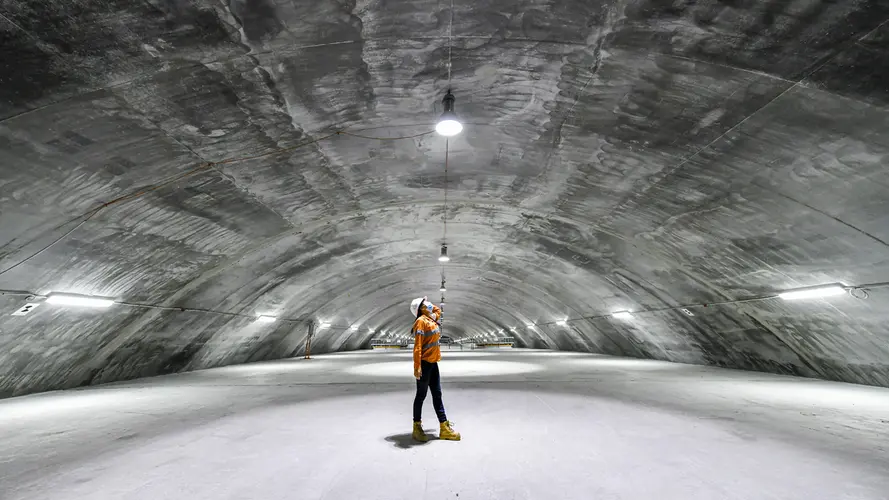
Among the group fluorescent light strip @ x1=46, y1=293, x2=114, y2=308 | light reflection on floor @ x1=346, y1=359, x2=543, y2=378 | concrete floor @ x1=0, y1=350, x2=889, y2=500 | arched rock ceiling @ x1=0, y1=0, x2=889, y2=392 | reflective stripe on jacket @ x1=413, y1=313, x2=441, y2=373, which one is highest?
arched rock ceiling @ x1=0, y1=0, x2=889, y2=392

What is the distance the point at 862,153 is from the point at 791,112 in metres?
0.96

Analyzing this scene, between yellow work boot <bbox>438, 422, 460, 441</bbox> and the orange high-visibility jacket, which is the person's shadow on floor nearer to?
yellow work boot <bbox>438, 422, 460, 441</bbox>

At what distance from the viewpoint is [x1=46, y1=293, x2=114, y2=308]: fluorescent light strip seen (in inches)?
286

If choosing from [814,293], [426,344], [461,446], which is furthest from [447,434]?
[814,293]

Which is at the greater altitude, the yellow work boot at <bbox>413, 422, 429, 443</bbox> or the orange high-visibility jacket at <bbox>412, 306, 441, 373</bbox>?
the orange high-visibility jacket at <bbox>412, 306, 441, 373</bbox>

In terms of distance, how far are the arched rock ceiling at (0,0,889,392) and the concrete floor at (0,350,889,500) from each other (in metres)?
2.30

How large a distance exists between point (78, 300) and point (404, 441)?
6524 mm

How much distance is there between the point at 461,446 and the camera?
16.2 feet

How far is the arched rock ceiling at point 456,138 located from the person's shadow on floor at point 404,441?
4.16m

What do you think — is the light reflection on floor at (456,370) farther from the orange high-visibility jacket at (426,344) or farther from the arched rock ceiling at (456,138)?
the orange high-visibility jacket at (426,344)

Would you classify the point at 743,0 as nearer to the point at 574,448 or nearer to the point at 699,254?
the point at 574,448

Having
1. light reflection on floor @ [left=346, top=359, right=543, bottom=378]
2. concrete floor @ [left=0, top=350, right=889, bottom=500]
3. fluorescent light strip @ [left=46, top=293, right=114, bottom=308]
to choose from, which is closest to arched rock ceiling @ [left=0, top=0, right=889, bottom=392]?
fluorescent light strip @ [left=46, top=293, right=114, bottom=308]

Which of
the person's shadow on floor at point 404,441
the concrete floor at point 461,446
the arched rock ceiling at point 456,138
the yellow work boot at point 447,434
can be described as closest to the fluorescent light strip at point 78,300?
the arched rock ceiling at point 456,138

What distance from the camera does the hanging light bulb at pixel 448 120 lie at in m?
5.44
